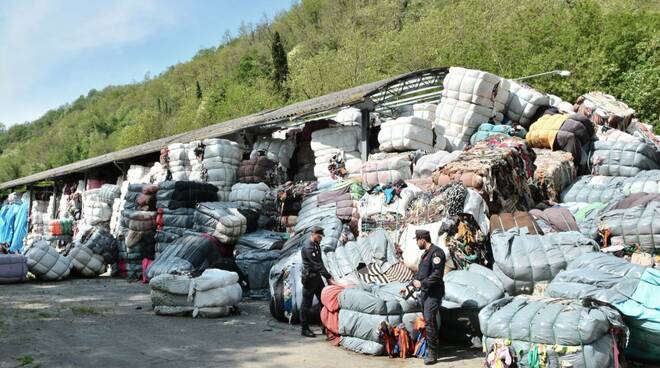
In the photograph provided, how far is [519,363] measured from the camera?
5191 millimetres

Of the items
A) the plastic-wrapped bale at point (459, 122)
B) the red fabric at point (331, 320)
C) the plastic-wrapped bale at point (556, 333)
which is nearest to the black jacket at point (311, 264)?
the red fabric at point (331, 320)

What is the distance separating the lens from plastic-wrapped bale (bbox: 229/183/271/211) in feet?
43.1

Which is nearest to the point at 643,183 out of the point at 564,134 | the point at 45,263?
the point at 564,134

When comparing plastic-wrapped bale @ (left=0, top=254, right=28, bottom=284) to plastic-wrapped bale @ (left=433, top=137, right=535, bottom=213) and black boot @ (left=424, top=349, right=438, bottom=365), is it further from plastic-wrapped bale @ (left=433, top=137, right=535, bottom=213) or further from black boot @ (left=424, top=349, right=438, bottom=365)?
black boot @ (left=424, top=349, right=438, bottom=365)

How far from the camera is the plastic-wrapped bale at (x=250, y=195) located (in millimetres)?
13125

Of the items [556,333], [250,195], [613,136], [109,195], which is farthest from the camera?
[109,195]

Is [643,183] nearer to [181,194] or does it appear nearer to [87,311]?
[181,194]

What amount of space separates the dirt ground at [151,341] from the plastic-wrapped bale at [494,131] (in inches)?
247

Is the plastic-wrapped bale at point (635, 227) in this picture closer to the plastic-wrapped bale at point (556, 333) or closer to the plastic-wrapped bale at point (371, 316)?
the plastic-wrapped bale at point (556, 333)

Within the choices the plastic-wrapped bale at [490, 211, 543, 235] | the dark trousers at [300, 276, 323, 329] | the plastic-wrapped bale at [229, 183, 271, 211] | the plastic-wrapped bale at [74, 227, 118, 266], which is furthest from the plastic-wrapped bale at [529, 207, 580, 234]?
the plastic-wrapped bale at [74, 227, 118, 266]

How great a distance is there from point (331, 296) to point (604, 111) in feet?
33.2

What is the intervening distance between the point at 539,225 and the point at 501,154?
162 cm

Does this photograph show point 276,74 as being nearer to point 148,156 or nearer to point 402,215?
point 148,156

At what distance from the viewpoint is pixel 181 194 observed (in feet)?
42.5
